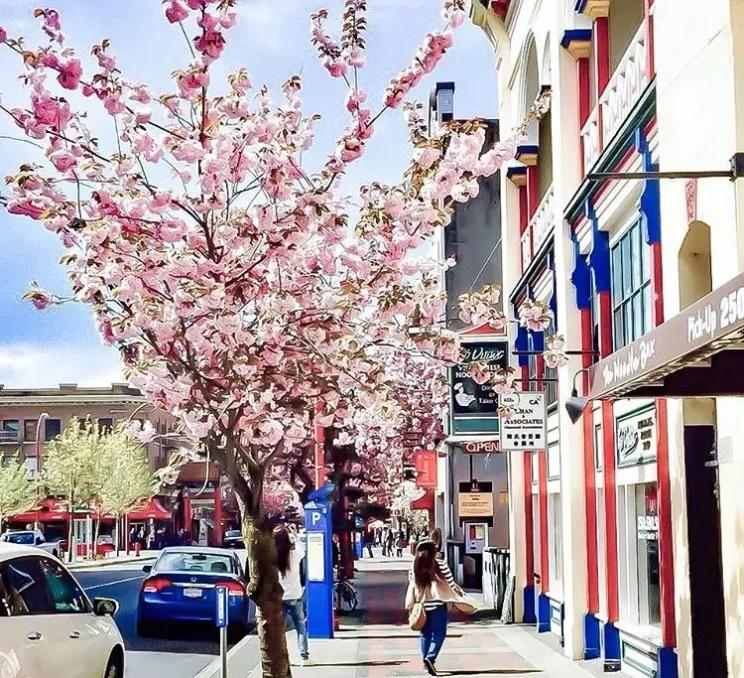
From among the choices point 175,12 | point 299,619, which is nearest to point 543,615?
point 299,619

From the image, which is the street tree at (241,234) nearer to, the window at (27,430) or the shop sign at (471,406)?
the shop sign at (471,406)

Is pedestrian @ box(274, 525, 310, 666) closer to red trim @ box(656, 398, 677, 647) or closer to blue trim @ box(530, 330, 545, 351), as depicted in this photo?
red trim @ box(656, 398, 677, 647)

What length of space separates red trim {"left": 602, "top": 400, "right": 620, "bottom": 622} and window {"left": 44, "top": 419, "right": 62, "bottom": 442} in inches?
3344

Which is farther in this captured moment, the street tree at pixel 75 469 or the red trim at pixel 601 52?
the street tree at pixel 75 469

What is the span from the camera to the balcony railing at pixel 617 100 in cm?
1430

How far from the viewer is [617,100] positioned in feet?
52.0

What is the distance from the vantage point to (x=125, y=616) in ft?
Answer: 89.0

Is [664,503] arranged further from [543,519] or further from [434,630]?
[543,519]

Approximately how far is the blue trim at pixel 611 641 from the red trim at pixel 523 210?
31.7 feet

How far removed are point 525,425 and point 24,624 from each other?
440 inches

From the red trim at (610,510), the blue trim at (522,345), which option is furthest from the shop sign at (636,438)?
the blue trim at (522,345)

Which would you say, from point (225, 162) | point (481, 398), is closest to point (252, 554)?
point (225, 162)

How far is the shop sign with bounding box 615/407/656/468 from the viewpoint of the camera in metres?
14.1

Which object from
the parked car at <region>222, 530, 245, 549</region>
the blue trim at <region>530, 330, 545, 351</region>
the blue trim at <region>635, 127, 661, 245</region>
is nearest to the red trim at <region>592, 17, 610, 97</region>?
the blue trim at <region>635, 127, 661, 245</region>
